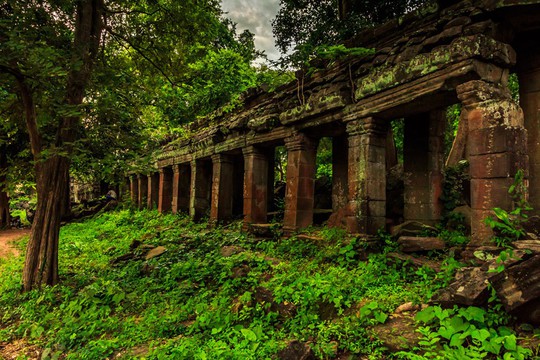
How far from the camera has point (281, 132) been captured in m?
8.55

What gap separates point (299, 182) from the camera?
8.03 meters

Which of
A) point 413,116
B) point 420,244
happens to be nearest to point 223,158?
point 413,116

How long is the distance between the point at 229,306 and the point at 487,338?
3.27 metres

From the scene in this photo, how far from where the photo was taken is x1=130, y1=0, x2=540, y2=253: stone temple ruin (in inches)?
179

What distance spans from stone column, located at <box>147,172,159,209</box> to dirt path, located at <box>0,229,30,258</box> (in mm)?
5776

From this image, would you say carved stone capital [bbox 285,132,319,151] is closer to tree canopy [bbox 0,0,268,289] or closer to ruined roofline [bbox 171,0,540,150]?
ruined roofline [bbox 171,0,540,150]

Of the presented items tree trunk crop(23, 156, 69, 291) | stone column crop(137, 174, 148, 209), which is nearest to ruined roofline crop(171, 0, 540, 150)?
tree trunk crop(23, 156, 69, 291)

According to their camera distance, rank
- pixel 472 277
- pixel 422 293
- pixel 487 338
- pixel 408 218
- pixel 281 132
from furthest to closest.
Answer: pixel 281 132
pixel 408 218
pixel 422 293
pixel 472 277
pixel 487 338

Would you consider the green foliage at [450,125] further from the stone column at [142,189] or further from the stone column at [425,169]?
the stone column at [142,189]

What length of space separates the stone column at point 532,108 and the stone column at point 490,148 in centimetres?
118

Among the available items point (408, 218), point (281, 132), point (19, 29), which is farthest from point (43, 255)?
point (408, 218)

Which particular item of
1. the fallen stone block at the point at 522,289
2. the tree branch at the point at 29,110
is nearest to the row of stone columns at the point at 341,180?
the fallen stone block at the point at 522,289

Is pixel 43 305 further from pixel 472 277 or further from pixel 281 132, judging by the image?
pixel 472 277

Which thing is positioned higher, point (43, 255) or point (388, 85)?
point (388, 85)
